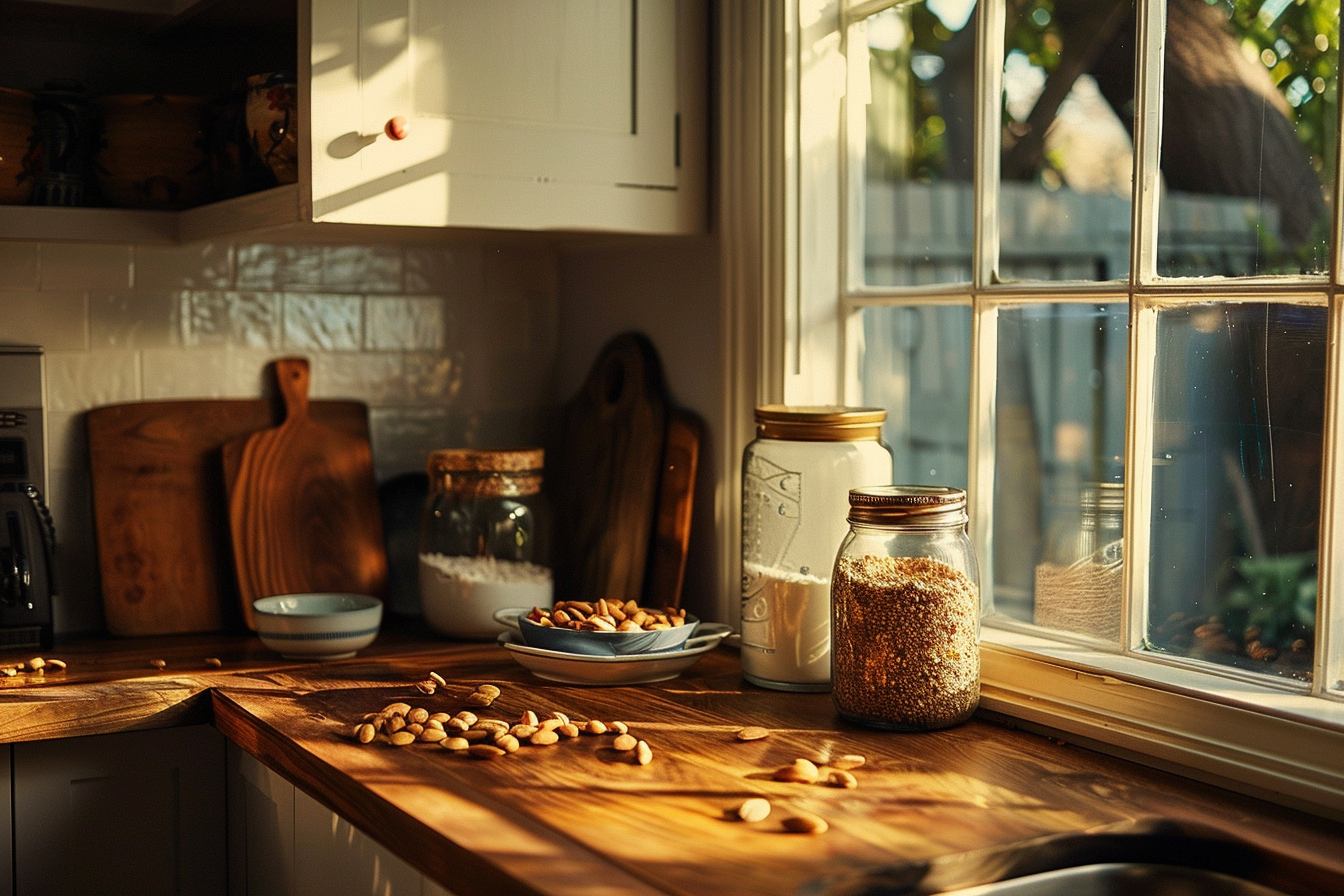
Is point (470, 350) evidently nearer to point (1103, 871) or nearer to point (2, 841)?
point (2, 841)

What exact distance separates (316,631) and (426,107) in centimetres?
72

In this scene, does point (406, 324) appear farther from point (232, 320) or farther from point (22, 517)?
point (22, 517)

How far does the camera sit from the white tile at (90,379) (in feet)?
6.65

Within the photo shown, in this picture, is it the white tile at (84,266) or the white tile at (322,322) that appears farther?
the white tile at (322,322)

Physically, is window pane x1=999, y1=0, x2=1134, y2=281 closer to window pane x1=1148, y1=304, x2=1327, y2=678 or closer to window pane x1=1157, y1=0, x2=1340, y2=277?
window pane x1=1157, y1=0, x2=1340, y2=277

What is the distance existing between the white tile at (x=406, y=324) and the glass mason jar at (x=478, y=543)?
35cm

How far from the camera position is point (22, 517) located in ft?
6.17

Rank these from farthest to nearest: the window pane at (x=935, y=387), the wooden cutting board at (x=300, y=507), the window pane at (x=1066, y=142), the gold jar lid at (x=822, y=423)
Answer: the window pane at (x=935, y=387) < the window pane at (x=1066, y=142) < the wooden cutting board at (x=300, y=507) < the gold jar lid at (x=822, y=423)

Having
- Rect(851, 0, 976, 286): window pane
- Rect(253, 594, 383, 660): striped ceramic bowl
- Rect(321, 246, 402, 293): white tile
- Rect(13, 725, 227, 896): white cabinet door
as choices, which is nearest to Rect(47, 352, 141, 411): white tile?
Rect(321, 246, 402, 293): white tile

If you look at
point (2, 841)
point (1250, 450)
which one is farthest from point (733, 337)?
point (2, 841)

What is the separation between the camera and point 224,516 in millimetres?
2096

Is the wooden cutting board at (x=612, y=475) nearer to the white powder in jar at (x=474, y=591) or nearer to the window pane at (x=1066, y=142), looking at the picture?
the white powder in jar at (x=474, y=591)

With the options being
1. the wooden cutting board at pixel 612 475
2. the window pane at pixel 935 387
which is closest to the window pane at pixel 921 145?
the window pane at pixel 935 387

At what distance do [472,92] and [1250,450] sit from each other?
1075 mm
